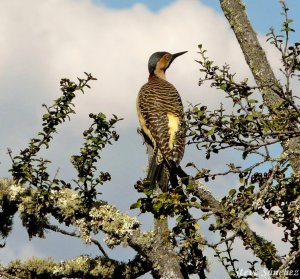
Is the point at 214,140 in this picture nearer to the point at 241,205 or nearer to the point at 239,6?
the point at 241,205

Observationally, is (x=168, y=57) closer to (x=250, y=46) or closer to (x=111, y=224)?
(x=250, y=46)

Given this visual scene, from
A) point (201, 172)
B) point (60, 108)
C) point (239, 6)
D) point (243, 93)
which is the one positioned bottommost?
point (201, 172)

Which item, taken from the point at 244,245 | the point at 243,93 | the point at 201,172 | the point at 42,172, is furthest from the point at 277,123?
the point at 42,172

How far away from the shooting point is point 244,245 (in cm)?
619

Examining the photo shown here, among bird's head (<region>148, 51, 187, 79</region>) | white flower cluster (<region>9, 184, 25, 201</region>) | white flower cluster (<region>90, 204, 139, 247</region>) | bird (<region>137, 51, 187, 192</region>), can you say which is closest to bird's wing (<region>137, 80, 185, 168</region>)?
bird (<region>137, 51, 187, 192</region>)

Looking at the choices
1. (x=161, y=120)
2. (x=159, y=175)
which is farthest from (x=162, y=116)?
(x=159, y=175)

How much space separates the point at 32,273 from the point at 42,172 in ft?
3.94

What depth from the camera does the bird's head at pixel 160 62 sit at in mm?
11727

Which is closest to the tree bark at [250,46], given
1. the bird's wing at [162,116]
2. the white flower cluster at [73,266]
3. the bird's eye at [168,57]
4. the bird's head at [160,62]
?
the bird's wing at [162,116]

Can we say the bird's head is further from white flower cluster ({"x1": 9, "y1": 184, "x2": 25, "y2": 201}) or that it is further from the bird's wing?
white flower cluster ({"x1": 9, "y1": 184, "x2": 25, "y2": 201})

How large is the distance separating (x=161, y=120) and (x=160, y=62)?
267 centimetres

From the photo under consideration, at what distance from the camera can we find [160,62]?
11.9 metres

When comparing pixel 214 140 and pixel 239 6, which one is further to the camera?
pixel 239 6

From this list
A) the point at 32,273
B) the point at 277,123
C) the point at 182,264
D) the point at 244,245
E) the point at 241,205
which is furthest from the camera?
the point at 32,273
